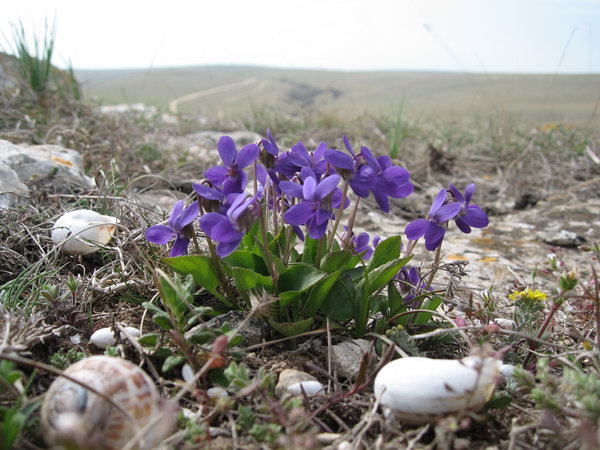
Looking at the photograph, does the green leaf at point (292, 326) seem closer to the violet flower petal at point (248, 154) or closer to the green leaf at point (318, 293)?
the green leaf at point (318, 293)

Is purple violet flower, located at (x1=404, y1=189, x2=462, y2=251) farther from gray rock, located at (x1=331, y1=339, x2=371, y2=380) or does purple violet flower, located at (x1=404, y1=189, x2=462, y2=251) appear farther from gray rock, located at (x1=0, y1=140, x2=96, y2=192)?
gray rock, located at (x1=0, y1=140, x2=96, y2=192)

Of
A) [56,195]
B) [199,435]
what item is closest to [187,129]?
[56,195]

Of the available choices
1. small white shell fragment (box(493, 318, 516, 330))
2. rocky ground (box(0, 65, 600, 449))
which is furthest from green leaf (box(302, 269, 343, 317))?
small white shell fragment (box(493, 318, 516, 330))

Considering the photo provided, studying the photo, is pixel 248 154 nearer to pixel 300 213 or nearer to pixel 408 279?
pixel 300 213

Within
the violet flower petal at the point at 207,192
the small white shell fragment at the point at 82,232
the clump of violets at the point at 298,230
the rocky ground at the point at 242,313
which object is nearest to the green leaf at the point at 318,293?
the clump of violets at the point at 298,230

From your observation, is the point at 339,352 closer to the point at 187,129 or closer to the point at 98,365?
the point at 98,365

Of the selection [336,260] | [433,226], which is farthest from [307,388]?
[433,226]
